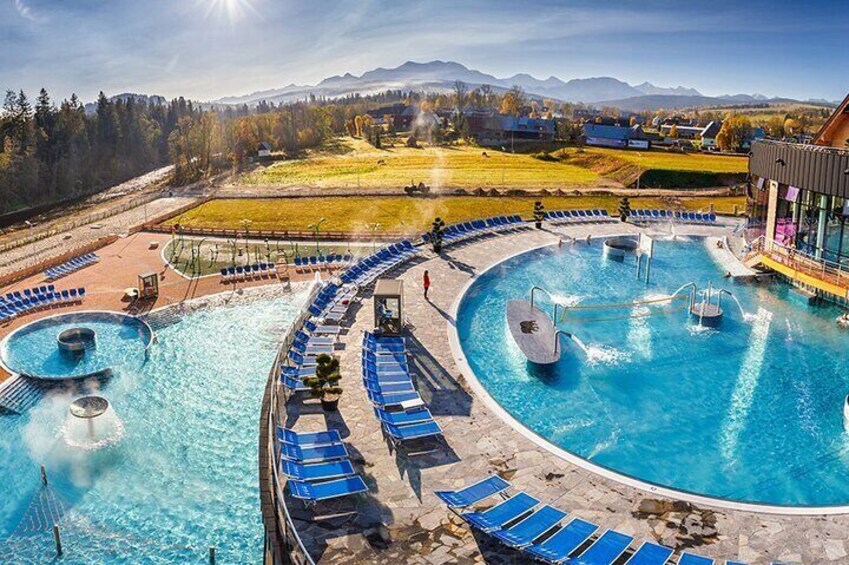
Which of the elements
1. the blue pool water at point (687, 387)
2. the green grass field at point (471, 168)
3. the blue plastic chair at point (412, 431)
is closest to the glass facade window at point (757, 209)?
the blue pool water at point (687, 387)

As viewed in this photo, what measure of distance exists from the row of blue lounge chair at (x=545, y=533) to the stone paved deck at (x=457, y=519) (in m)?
0.36

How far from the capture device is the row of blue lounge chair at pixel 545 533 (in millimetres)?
12352

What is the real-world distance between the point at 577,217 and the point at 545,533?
35.9 meters

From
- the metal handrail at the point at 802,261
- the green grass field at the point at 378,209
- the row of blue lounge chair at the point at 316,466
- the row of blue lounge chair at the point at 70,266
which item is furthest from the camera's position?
the green grass field at the point at 378,209

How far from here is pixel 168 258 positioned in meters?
40.1

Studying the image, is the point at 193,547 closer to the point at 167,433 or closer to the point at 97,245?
the point at 167,433

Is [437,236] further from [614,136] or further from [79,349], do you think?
[614,136]

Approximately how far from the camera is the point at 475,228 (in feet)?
137

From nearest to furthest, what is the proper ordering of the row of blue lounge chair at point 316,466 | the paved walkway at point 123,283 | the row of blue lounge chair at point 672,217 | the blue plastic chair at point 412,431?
the row of blue lounge chair at point 316,466, the blue plastic chair at point 412,431, the paved walkway at point 123,283, the row of blue lounge chair at point 672,217

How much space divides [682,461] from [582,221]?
30082mm

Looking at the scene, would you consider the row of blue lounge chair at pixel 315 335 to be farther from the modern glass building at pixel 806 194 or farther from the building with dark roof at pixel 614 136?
the building with dark roof at pixel 614 136

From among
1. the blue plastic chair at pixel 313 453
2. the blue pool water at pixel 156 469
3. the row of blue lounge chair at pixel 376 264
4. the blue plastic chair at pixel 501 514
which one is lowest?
the blue pool water at pixel 156 469

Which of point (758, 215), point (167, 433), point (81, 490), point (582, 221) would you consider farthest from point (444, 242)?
point (81, 490)

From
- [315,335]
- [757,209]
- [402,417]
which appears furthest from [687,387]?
[757,209]
